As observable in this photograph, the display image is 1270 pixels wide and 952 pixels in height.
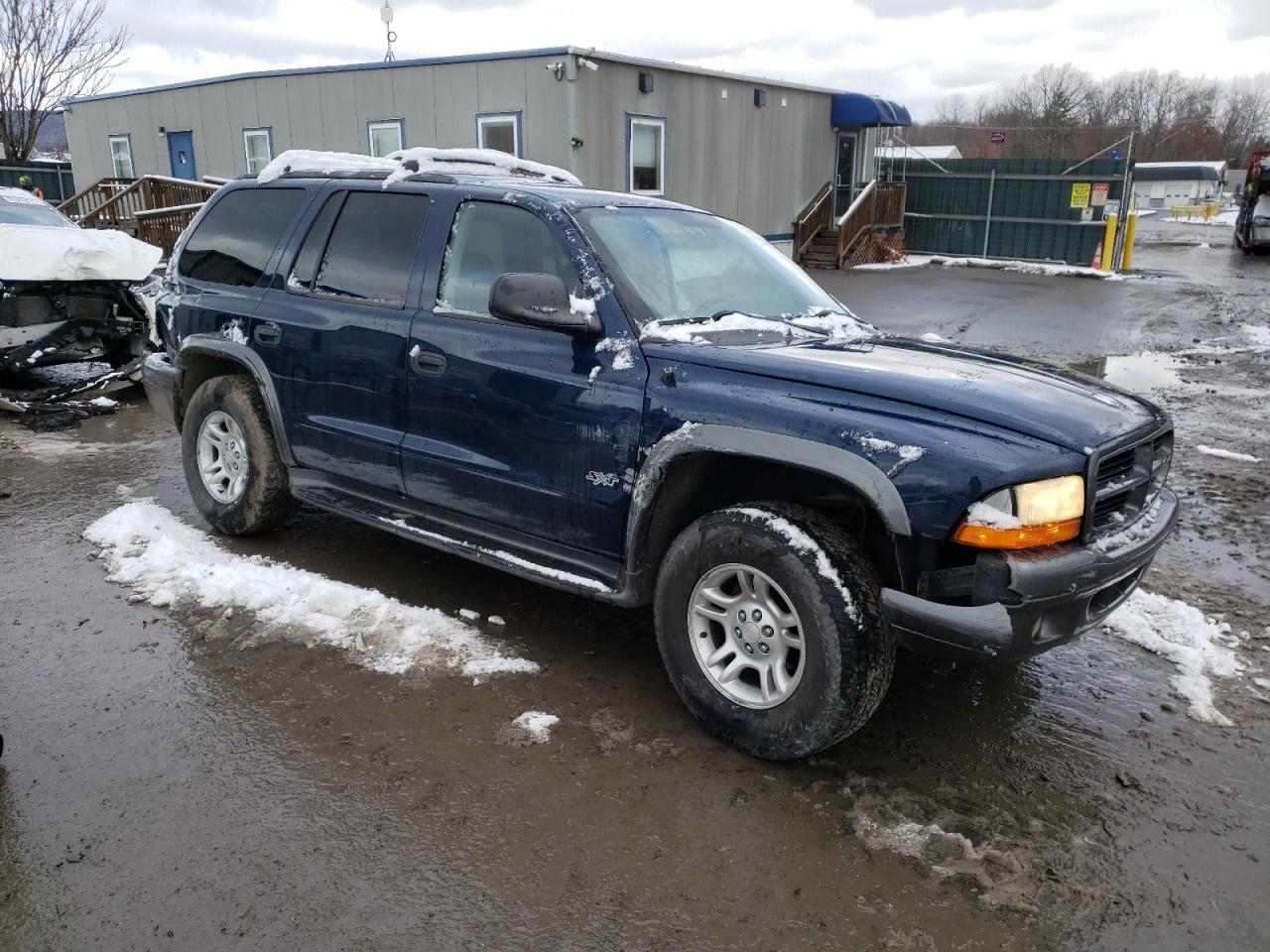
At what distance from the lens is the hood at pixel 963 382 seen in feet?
9.22

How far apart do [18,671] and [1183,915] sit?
4.08 metres

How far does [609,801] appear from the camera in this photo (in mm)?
2947

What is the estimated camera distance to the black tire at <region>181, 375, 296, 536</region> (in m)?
4.72

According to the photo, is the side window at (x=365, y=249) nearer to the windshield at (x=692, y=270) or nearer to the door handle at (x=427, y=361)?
the door handle at (x=427, y=361)

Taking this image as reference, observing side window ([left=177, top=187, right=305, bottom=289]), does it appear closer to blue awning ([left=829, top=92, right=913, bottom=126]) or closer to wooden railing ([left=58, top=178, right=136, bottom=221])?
wooden railing ([left=58, top=178, right=136, bottom=221])

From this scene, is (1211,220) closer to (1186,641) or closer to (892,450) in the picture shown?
(1186,641)

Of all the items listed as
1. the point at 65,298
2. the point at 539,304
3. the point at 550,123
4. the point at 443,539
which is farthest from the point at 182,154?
the point at 539,304

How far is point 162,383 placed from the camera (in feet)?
17.3

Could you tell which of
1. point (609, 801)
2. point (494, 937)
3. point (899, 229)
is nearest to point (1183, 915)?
point (609, 801)

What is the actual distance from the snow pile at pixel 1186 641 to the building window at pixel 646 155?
12521 millimetres

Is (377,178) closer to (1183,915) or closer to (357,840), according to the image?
(357,840)

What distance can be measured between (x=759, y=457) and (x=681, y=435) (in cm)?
31

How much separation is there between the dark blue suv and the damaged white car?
4.19 m

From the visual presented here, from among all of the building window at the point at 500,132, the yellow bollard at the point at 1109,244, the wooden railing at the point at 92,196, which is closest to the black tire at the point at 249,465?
the building window at the point at 500,132
